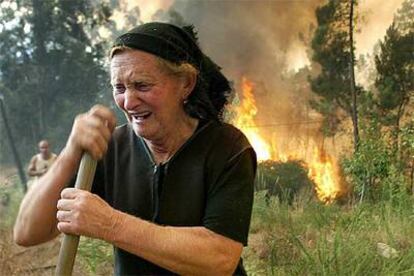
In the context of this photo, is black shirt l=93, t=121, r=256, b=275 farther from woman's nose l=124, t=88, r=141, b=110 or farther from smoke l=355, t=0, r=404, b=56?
smoke l=355, t=0, r=404, b=56

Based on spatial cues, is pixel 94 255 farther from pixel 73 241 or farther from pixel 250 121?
pixel 73 241

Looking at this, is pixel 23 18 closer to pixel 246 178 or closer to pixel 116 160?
pixel 116 160

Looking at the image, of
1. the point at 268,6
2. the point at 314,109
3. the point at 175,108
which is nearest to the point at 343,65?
the point at 314,109

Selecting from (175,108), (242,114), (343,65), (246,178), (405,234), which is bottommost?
(405,234)

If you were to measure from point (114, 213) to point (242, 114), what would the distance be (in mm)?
1355

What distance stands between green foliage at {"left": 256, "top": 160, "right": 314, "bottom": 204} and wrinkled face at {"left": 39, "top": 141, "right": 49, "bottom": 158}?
1014mm

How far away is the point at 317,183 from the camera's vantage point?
2053mm

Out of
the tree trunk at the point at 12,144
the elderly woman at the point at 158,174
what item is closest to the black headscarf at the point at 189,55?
the elderly woman at the point at 158,174

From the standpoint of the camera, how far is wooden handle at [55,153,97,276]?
844mm

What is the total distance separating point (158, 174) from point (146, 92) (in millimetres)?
163

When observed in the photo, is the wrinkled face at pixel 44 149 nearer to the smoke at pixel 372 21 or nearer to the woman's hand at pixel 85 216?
the smoke at pixel 372 21

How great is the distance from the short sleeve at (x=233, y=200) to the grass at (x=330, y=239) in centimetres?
92

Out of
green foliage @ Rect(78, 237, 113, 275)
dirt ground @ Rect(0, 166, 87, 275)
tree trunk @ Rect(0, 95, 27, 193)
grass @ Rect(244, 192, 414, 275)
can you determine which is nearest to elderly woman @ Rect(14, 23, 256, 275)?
grass @ Rect(244, 192, 414, 275)

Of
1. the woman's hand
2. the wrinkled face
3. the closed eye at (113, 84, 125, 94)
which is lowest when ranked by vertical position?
the woman's hand
